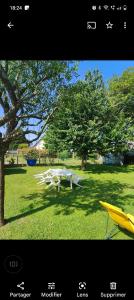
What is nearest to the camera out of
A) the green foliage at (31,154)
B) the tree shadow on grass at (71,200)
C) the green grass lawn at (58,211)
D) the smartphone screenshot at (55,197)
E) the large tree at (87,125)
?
the smartphone screenshot at (55,197)

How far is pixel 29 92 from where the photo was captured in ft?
11.9

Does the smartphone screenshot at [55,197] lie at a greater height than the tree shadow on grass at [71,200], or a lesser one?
greater

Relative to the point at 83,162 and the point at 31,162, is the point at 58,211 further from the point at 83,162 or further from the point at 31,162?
the point at 31,162

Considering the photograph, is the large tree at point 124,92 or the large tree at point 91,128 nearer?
the large tree at point 91,128

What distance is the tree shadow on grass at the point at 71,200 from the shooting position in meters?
6.02

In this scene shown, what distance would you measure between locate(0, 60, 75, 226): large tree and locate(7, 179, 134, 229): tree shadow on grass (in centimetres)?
232

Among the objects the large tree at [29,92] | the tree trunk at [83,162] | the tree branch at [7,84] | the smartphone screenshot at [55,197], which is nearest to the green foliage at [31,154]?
the tree trunk at [83,162]

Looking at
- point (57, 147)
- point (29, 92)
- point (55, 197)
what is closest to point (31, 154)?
point (57, 147)
